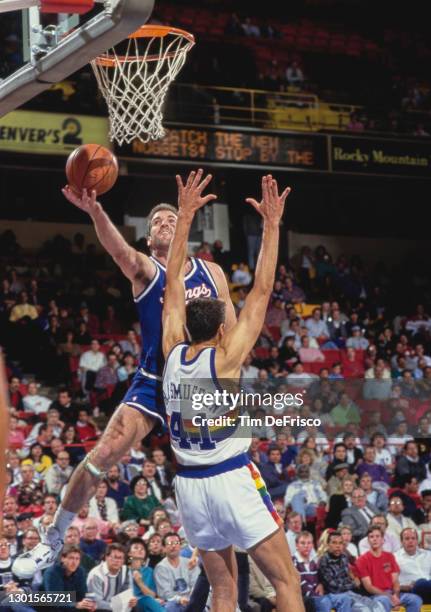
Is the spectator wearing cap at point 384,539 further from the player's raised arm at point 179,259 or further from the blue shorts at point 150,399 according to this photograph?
the player's raised arm at point 179,259

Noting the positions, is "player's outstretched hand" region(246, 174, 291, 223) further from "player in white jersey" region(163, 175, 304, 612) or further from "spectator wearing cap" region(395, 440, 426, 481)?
"spectator wearing cap" region(395, 440, 426, 481)

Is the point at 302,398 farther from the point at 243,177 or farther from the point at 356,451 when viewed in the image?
the point at 243,177

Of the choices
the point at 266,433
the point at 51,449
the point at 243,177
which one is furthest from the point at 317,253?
the point at 51,449

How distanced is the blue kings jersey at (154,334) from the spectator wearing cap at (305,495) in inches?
202

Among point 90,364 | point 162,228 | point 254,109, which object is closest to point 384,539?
point 90,364

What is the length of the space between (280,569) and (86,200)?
2.30 m

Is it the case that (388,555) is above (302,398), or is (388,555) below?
below

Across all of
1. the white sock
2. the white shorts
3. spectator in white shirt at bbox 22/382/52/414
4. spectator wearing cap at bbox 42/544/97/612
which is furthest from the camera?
spectator in white shirt at bbox 22/382/52/414

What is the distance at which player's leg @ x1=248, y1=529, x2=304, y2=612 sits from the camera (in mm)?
4977

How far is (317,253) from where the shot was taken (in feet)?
63.8

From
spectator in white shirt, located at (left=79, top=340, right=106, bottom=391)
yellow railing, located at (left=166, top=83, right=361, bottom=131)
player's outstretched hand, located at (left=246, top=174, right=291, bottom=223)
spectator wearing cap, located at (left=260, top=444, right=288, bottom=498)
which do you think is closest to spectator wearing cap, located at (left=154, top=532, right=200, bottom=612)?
spectator wearing cap, located at (left=260, top=444, right=288, bottom=498)

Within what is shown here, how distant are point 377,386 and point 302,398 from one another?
4.55ft

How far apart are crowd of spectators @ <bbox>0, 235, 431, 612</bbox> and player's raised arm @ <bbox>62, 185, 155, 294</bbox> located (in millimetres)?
2597

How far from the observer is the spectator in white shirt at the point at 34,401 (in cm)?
1261
